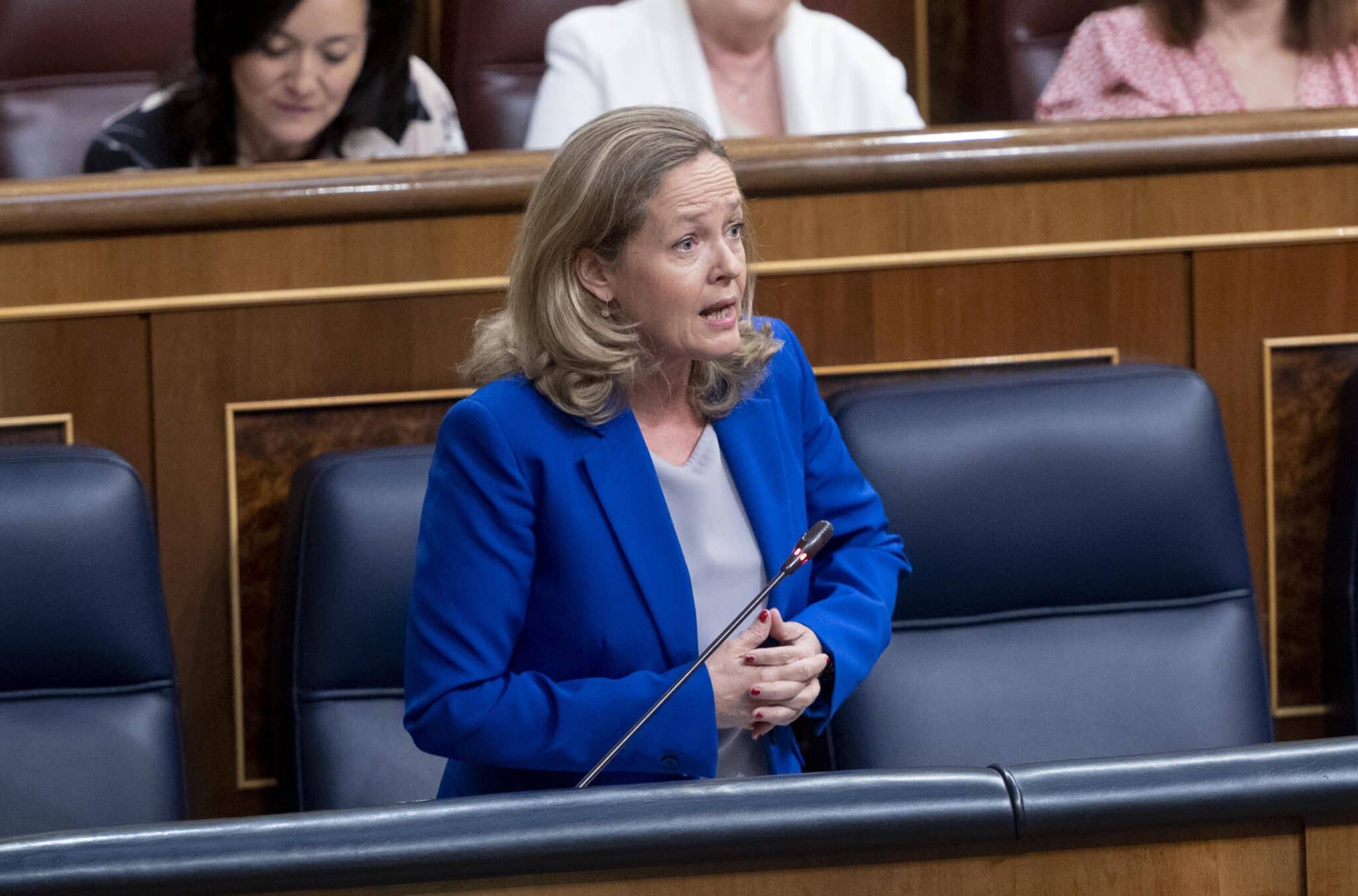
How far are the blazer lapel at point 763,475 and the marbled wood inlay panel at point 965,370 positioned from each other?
0.85ft

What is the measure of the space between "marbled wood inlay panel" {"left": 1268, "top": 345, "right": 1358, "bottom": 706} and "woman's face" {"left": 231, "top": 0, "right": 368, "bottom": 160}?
2.36ft

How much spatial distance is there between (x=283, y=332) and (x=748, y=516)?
378 mm

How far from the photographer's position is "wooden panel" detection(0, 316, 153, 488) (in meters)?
1.00

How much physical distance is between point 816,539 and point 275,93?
2.34 ft

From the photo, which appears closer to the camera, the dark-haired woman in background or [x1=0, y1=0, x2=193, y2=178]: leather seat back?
the dark-haired woman in background

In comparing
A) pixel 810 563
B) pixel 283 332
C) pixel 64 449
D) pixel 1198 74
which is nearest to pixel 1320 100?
pixel 1198 74

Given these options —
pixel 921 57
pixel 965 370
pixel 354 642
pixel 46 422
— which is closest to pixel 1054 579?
pixel 965 370

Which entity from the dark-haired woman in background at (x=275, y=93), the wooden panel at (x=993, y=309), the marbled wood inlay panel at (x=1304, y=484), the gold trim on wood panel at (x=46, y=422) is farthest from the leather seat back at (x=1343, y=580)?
the gold trim on wood panel at (x=46, y=422)

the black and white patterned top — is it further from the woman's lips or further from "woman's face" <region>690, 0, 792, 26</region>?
the woman's lips

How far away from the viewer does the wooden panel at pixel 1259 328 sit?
1106mm

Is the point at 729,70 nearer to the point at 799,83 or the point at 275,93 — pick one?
the point at 799,83

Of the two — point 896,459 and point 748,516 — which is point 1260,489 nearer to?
point 896,459

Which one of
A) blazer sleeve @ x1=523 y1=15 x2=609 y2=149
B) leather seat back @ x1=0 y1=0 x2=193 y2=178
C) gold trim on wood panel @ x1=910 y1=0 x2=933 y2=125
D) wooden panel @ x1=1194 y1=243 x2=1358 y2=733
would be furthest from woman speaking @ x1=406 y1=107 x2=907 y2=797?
gold trim on wood panel @ x1=910 y1=0 x2=933 y2=125

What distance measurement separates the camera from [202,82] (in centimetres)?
123
